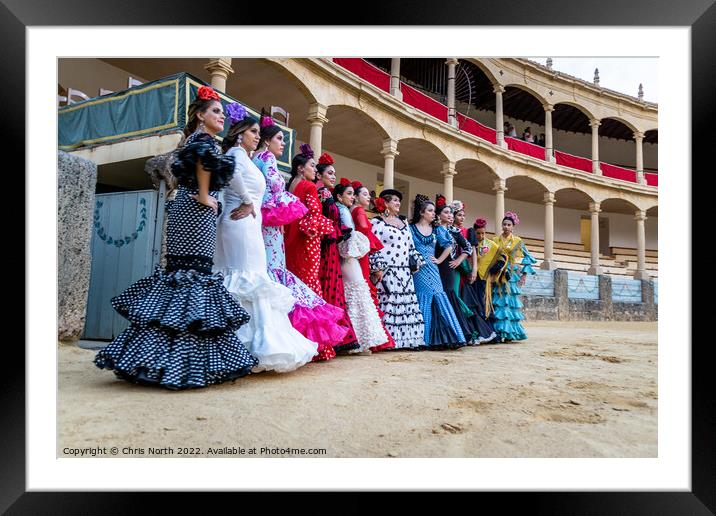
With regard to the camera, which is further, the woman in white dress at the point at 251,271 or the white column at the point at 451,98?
the white column at the point at 451,98

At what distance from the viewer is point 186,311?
2.41 metres

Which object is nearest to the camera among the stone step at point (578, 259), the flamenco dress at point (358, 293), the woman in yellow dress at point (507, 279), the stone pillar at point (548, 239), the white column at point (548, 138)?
the flamenco dress at point (358, 293)

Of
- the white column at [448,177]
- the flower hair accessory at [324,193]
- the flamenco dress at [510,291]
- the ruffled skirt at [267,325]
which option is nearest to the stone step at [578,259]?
the white column at [448,177]

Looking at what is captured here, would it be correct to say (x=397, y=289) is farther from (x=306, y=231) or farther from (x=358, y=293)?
(x=306, y=231)

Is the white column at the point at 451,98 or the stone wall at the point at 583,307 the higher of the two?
the white column at the point at 451,98

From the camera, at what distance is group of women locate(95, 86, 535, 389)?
2414 millimetres

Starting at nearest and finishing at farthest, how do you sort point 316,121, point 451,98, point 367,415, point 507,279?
1. point 367,415
2. point 507,279
3. point 316,121
4. point 451,98

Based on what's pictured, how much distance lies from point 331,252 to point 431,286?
1532mm

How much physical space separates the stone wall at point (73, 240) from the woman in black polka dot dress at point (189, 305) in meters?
1.64

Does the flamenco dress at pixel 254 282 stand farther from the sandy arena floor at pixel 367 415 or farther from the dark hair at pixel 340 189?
the dark hair at pixel 340 189

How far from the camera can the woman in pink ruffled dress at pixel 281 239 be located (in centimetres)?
329
